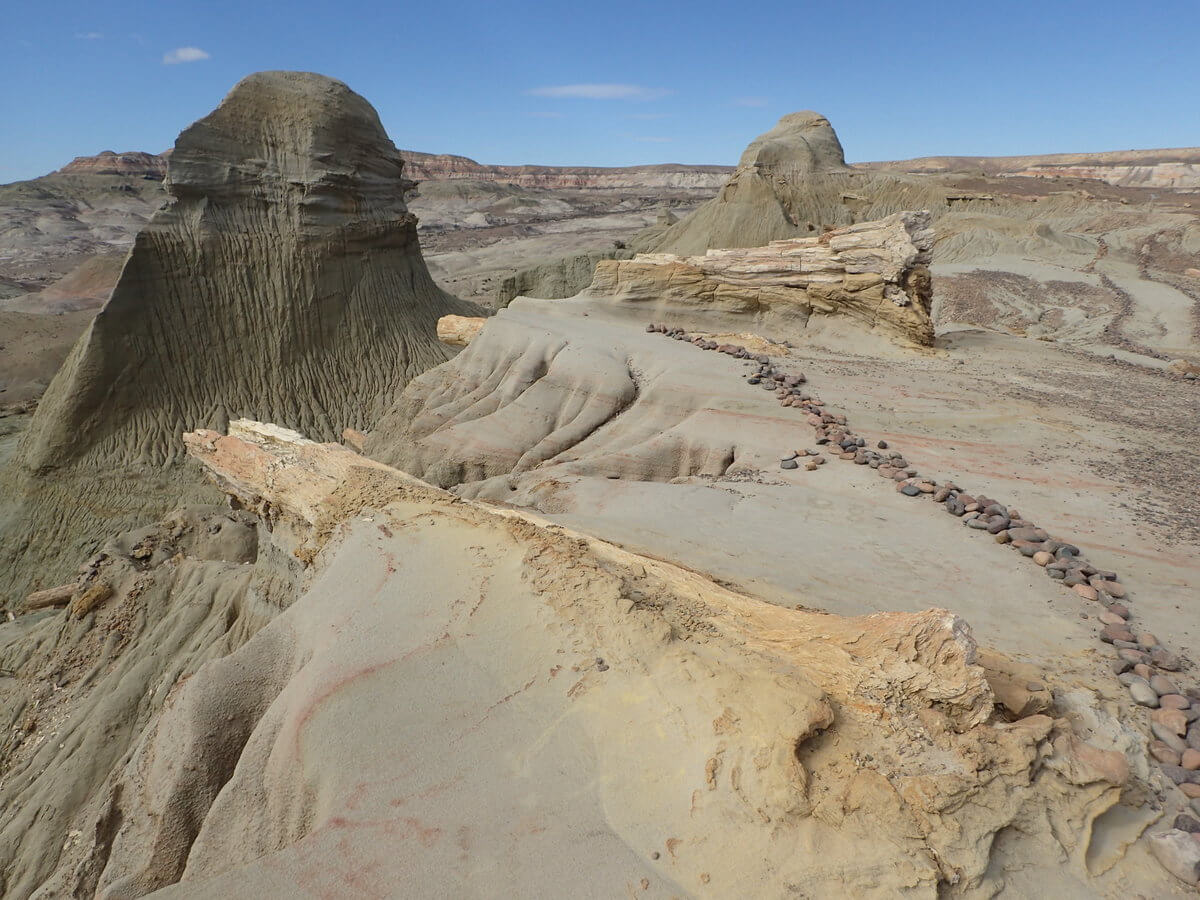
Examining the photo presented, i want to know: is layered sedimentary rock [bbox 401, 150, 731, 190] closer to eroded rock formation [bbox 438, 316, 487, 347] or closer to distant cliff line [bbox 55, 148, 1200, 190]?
distant cliff line [bbox 55, 148, 1200, 190]

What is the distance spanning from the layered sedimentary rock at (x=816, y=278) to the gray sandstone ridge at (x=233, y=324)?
17.4ft

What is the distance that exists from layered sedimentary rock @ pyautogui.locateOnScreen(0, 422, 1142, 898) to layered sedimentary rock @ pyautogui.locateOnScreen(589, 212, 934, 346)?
7765 mm

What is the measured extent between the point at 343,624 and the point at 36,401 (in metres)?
17.6

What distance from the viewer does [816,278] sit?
10.1 m

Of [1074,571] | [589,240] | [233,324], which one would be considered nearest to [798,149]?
[589,240]

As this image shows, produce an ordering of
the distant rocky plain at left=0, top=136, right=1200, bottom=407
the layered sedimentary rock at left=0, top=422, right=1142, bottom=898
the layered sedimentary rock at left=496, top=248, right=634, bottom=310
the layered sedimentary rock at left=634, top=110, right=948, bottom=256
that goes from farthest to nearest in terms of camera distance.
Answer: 1. the layered sedimentary rock at left=634, top=110, right=948, bottom=256
2. the layered sedimentary rock at left=496, top=248, right=634, bottom=310
3. the distant rocky plain at left=0, top=136, right=1200, bottom=407
4. the layered sedimentary rock at left=0, top=422, right=1142, bottom=898

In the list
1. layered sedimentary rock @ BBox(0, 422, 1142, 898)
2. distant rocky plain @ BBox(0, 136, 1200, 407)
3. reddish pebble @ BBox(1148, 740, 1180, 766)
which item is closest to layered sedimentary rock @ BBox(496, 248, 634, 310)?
distant rocky plain @ BBox(0, 136, 1200, 407)

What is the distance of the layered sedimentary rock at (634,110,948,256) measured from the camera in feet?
75.9

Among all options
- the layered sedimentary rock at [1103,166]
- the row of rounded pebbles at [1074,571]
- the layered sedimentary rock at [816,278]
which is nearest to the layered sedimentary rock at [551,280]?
the layered sedimentary rock at [816,278]

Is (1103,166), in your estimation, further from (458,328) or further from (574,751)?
(574,751)

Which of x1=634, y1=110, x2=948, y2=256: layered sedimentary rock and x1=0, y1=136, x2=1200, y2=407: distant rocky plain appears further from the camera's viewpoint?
x1=634, y1=110, x2=948, y2=256: layered sedimentary rock

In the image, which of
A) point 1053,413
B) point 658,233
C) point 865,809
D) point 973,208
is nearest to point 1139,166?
point 973,208

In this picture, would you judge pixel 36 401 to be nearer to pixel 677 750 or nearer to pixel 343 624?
pixel 343 624

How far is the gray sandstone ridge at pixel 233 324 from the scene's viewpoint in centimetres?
1005
